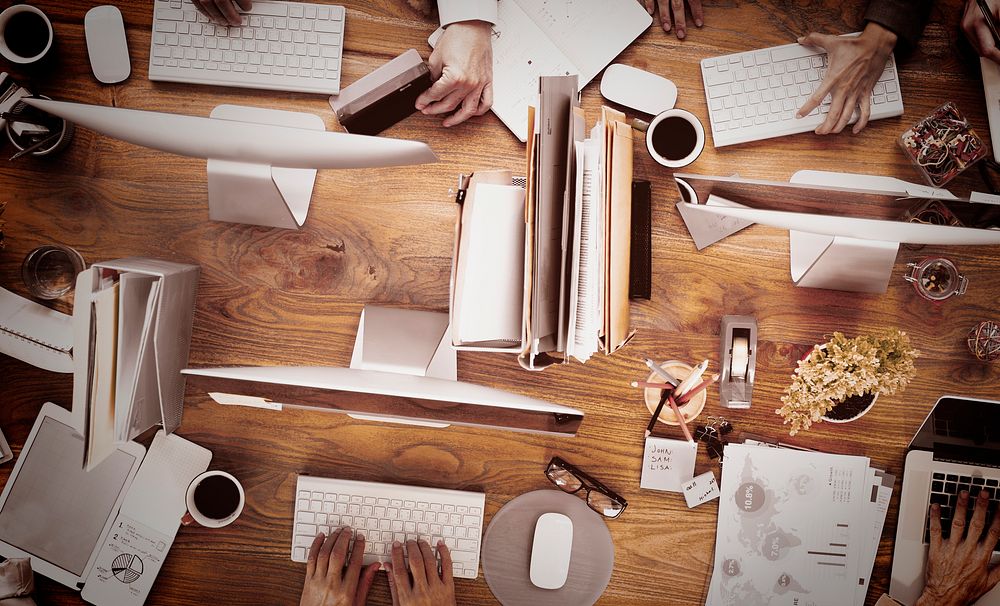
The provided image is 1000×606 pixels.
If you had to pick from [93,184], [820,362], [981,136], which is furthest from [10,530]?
[981,136]

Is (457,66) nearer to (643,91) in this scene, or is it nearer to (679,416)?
(643,91)

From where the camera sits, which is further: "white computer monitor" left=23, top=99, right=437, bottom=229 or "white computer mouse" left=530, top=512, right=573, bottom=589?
"white computer mouse" left=530, top=512, right=573, bottom=589

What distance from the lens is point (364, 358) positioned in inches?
50.6

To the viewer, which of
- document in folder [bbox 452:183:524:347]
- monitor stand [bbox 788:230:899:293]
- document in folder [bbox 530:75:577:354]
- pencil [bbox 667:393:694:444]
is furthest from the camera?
pencil [bbox 667:393:694:444]

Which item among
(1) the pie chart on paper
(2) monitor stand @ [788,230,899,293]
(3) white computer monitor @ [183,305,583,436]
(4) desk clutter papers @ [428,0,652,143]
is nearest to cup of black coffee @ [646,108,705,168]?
(4) desk clutter papers @ [428,0,652,143]

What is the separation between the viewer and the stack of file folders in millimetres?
972

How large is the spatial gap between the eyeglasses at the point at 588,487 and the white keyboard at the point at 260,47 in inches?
39.9

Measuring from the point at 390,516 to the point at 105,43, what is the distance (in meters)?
1.28

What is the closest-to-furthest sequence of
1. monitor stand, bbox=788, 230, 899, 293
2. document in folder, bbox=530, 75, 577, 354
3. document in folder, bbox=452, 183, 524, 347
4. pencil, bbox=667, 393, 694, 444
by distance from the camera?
document in folder, bbox=530, 75, 577, 354 < document in folder, bbox=452, 183, 524, 347 < monitor stand, bbox=788, 230, 899, 293 < pencil, bbox=667, 393, 694, 444

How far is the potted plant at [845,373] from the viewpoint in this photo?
1.20 meters

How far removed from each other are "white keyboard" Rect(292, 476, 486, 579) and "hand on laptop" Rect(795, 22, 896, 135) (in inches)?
46.9

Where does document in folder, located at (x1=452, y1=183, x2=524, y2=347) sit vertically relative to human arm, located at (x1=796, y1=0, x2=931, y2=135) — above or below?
below

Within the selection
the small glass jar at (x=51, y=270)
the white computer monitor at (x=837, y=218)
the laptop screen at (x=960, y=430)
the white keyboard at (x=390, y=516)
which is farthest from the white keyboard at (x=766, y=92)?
the small glass jar at (x=51, y=270)

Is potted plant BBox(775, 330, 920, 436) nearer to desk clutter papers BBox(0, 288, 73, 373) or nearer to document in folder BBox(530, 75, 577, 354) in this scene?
document in folder BBox(530, 75, 577, 354)
